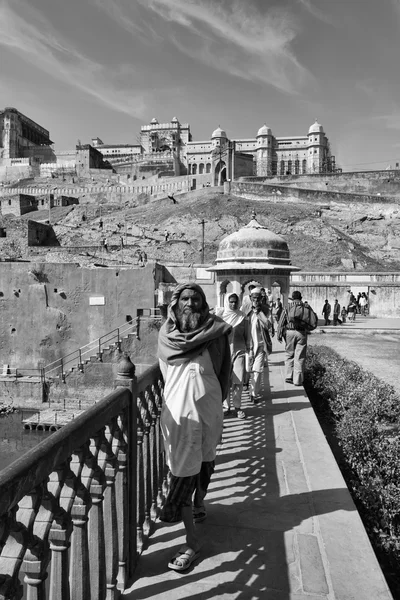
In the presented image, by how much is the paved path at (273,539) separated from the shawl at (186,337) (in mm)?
1323

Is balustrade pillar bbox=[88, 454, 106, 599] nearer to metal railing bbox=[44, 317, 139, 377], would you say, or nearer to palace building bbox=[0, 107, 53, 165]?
metal railing bbox=[44, 317, 139, 377]

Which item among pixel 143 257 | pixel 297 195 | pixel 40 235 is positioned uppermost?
pixel 297 195

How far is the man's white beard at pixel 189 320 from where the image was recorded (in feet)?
10.2

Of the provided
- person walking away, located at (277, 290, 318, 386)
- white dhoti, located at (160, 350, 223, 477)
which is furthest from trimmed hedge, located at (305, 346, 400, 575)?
white dhoti, located at (160, 350, 223, 477)

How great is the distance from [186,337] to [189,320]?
0.48ft

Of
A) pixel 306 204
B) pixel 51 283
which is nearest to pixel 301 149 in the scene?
pixel 306 204

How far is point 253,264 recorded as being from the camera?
17.8 meters

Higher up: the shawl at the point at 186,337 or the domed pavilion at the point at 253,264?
the domed pavilion at the point at 253,264

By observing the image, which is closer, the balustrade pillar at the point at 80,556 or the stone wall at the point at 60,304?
the balustrade pillar at the point at 80,556

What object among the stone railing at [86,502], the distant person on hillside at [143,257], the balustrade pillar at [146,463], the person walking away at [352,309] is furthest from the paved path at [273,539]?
the distant person on hillside at [143,257]

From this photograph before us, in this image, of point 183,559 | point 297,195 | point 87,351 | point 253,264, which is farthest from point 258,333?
point 297,195

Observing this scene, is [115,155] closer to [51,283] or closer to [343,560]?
[51,283]

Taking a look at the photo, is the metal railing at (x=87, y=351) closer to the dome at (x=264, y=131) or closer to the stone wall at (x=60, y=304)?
the stone wall at (x=60, y=304)

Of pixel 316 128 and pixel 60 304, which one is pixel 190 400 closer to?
pixel 60 304
